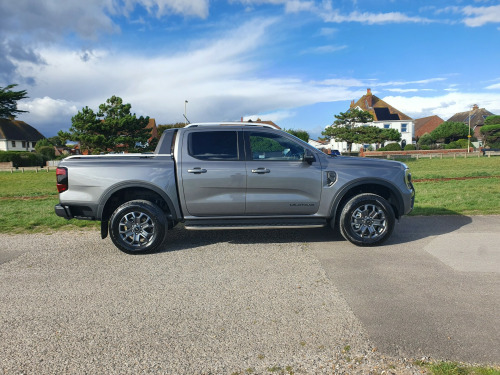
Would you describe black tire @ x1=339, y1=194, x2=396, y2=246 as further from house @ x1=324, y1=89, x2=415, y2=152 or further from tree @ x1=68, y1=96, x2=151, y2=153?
house @ x1=324, y1=89, x2=415, y2=152

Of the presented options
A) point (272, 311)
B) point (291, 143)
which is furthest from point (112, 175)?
point (272, 311)

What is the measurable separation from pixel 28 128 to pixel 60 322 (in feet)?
292

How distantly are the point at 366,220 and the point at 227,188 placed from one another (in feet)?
7.13

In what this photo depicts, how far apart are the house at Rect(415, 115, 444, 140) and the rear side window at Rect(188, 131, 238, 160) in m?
81.2

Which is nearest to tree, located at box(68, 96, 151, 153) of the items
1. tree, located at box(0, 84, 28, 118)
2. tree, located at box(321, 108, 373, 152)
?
tree, located at box(0, 84, 28, 118)

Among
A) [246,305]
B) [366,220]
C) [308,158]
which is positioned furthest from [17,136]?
[246,305]

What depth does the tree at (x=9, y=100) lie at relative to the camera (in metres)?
25.9

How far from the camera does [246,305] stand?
3.64 m

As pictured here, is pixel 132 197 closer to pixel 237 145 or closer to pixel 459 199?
pixel 237 145

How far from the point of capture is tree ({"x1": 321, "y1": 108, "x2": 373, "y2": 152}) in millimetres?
47478

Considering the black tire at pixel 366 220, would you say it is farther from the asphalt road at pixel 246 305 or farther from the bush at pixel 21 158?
the bush at pixel 21 158

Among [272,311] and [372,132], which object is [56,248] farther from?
[372,132]

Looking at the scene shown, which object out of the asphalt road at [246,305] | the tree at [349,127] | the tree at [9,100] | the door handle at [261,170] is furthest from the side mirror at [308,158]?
the tree at [349,127]

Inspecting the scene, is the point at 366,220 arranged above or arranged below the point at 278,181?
below
